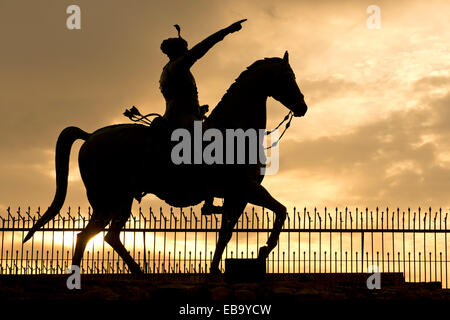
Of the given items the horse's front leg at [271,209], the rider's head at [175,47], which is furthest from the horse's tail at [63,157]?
the horse's front leg at [271,209]

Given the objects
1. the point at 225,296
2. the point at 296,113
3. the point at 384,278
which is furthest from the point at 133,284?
the point at 384,278

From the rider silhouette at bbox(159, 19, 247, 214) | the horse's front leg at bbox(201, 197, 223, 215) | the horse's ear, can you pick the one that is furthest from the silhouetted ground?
the horse's ear

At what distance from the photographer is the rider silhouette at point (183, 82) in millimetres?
12031

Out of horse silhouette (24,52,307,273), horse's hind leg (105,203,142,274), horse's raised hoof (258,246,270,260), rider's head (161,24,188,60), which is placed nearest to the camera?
horse's raised hoof (258,246,270,260)

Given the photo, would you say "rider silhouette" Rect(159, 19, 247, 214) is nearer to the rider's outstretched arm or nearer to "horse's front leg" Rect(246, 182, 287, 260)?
the rider's outstretched arm

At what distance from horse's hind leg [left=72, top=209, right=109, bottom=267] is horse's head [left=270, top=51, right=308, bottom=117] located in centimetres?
346

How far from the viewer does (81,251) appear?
38.3 feet

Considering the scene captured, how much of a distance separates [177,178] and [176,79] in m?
1.63

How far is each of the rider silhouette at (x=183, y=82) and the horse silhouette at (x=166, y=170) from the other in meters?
0.33

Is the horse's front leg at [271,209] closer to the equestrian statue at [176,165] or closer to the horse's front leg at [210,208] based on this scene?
the equestrian statue at [176,165]

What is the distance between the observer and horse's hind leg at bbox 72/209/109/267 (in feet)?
38.2

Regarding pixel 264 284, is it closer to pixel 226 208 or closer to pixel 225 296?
pixel 225 296
